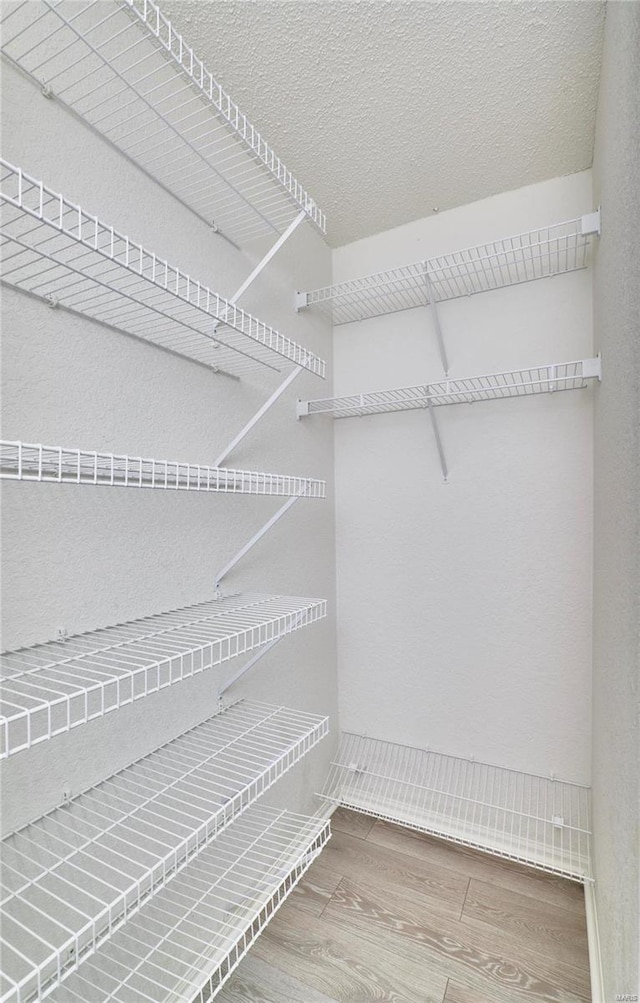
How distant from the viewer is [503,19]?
1.13 meters

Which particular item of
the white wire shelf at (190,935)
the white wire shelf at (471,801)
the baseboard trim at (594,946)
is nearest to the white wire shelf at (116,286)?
the white wire shelf at (190,935)

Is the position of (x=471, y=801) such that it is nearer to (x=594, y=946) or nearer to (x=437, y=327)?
(x=594, y=946)

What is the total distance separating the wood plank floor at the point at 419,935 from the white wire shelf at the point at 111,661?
2.73ft

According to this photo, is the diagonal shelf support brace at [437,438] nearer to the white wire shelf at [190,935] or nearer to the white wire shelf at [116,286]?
the white wire shelf at [116,286]

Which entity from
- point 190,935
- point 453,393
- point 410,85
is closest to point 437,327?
point 453,393

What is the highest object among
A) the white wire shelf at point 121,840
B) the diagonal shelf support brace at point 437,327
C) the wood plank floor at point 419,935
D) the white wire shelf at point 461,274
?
the white wire shelf at point 461,274

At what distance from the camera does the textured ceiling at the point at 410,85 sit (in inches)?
44.1

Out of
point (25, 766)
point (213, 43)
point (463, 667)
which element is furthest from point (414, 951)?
point (213, 43)

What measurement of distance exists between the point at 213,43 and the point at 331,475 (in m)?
1.37

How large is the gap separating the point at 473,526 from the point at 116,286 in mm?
1387

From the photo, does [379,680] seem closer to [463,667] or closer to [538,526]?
[463,667]

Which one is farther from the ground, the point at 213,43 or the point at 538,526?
the point at 213,43

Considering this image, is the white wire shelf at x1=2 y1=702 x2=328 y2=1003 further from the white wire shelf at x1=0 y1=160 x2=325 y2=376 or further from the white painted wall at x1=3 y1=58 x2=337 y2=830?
the white wire shelf at x1=0 y1=160 x2=325 y2=376

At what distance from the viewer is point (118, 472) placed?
0.84 metres
